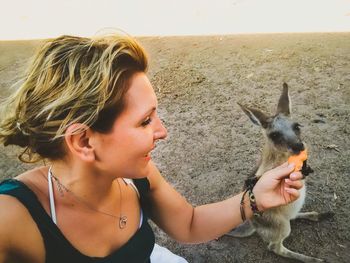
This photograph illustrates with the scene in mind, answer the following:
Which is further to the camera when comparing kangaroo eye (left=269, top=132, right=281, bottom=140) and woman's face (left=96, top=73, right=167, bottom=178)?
kangaroo eye (left=269, top=132, right=281, bottom=140)

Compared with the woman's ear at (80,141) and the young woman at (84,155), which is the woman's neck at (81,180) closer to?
the young woman at (84,155)

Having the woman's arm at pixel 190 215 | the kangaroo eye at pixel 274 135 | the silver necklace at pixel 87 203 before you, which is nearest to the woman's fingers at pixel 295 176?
the woman's arm at pixel 190 215

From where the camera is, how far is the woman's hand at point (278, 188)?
5.46 ft

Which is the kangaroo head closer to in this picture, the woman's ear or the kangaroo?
the kangaroo

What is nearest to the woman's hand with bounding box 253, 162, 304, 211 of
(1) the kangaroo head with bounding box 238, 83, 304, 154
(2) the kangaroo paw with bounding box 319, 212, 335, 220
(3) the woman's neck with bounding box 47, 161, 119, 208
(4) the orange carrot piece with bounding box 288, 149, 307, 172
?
(4) the orange carrot piece with bounding box 288, 149, 307, 172

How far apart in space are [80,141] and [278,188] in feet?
2.83

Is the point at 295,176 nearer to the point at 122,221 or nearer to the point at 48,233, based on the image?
the point at 122,221

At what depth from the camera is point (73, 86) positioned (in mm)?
1323

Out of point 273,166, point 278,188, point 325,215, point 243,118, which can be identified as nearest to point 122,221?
point 278,188

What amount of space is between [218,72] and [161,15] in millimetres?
2463

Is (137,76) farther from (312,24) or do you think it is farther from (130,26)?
(130,26)

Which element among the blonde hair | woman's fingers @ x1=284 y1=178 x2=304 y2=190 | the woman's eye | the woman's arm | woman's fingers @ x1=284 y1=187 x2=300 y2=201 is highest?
the blonde hair

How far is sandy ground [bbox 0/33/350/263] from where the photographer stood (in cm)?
273

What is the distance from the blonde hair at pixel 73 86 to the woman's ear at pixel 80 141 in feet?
0.06
